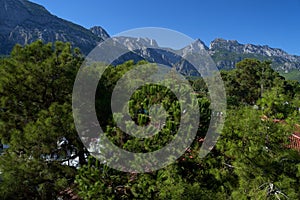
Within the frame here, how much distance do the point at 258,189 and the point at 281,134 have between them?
4.09ft

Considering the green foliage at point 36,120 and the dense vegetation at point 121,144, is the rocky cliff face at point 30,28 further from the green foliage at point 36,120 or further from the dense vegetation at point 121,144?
the dense vegetation at point 121,144

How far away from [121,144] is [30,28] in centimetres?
15769

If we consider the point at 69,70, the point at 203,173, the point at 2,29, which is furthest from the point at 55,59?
the point at 2,29

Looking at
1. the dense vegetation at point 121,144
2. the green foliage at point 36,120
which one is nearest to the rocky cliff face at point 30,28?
the green foliage at point 36,120

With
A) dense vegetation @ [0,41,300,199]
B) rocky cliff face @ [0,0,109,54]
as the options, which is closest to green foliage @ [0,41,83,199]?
dense vegetation @ [0,41,300,199]

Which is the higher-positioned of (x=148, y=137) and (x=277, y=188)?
(x=148, y=137)

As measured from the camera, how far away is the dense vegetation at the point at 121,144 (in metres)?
5.71

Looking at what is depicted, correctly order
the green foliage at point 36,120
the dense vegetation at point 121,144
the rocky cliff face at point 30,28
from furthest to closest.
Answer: the rocky cliff face at point 30,28
the green foliage at point 36,120
the dense vegetation at point 121,144

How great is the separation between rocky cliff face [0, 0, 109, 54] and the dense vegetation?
413 ft

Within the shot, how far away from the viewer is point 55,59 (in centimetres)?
793

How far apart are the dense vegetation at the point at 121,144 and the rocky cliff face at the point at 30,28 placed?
12592 centimetres

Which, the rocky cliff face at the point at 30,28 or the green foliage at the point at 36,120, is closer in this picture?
the green foliage at the point at 36,120

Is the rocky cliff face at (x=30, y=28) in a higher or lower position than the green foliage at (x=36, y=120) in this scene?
higher

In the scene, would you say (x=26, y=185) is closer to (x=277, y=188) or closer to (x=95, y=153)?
(x=95, y=153)
